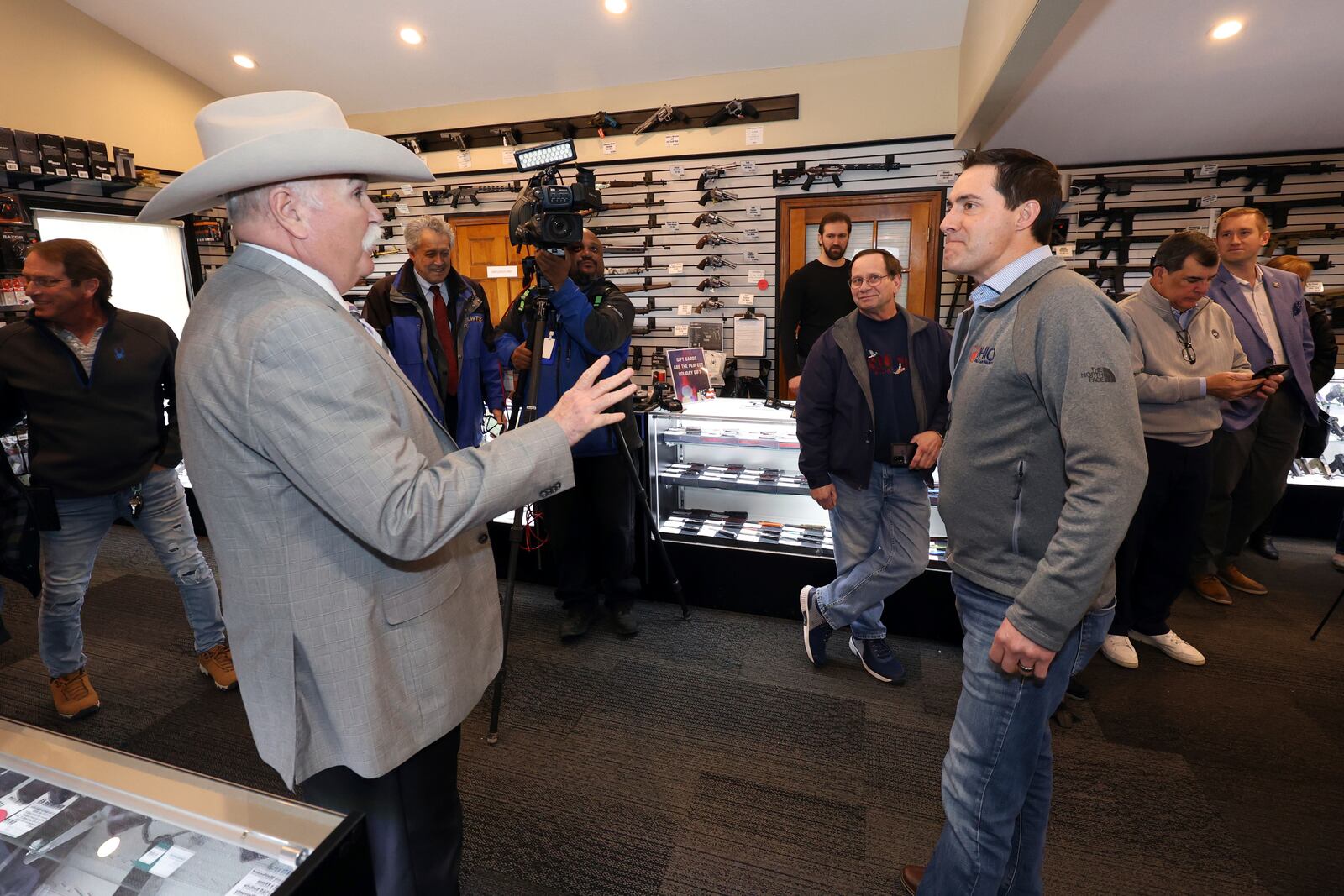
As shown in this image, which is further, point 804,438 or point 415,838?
point 804,438

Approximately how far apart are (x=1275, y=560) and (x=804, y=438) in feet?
11.9

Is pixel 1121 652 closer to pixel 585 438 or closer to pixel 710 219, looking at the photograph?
pixel 585 438

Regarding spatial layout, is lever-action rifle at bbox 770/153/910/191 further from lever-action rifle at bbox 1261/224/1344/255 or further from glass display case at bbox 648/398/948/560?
glass display case at bbox 648/398/948/560

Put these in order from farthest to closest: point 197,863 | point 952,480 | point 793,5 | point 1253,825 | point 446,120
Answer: point 446,120
point 793,5
point 1253,825
point 952,480
point 197,863

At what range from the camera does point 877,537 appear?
106 inches

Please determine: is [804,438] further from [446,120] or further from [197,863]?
[446,120]

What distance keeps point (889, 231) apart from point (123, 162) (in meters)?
6.66

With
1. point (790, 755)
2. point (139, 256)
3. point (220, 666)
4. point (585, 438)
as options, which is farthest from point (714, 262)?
point (139, 256)

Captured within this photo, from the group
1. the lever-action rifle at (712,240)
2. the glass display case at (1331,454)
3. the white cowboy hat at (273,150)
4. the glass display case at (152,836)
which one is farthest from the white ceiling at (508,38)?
the glass display case at (152,836)

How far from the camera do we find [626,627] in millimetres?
3125

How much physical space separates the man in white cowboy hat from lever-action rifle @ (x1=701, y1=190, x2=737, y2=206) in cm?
482

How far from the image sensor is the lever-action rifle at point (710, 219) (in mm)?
5785

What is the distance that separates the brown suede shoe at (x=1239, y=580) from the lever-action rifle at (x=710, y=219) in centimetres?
445

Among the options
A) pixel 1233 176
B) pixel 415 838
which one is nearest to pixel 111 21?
pixel 415 838
